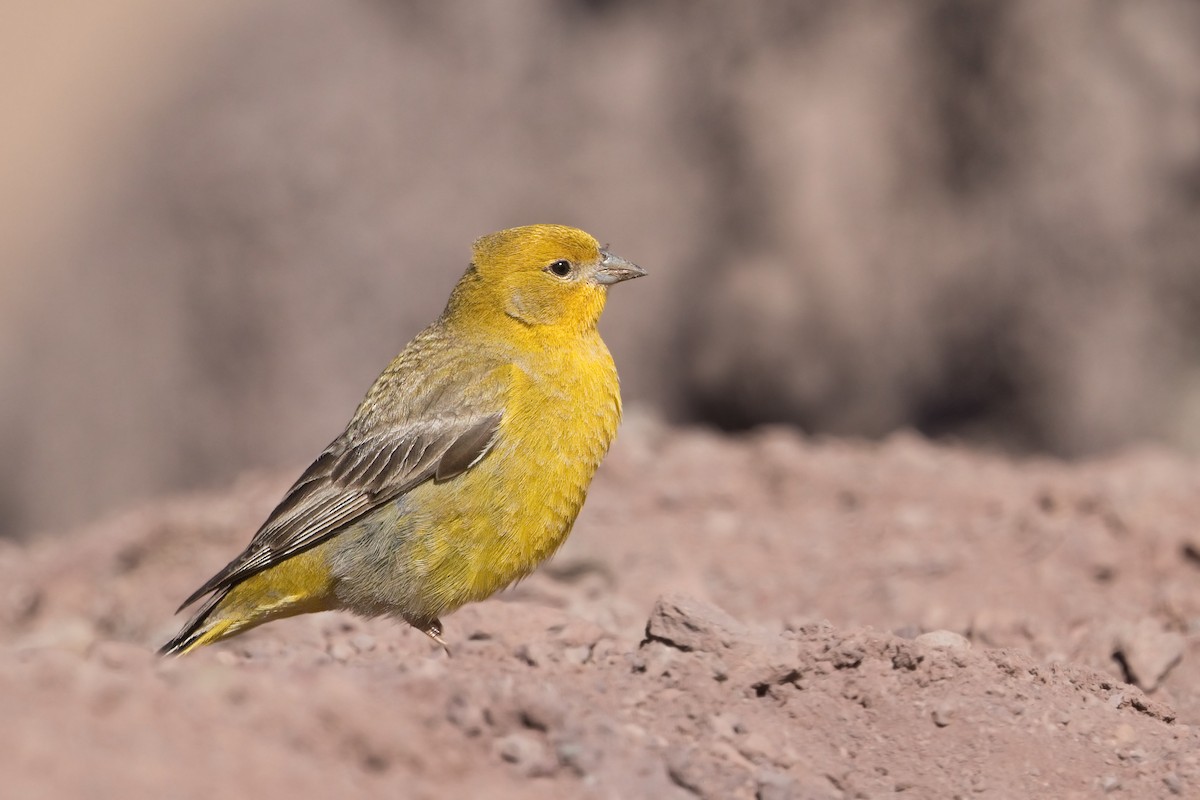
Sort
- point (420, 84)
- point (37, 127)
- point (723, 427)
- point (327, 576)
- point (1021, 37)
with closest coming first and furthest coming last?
point (327, 576) → point (1021, 37) → point (723, 427) → point (420, 84) → point (37, 127)

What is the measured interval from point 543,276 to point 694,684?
2.57m

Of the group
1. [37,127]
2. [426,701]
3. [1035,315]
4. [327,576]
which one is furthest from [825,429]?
[37,127]

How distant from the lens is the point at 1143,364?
10.8 meters

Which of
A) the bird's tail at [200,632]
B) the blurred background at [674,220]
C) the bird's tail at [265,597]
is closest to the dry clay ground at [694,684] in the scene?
the bird's tail at [265,597]

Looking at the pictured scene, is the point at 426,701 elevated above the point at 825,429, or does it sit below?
below

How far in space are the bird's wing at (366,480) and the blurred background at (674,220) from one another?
577 centimetres

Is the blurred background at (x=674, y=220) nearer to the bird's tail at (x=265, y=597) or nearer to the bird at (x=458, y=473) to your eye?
the bird at (x=458, y=473)

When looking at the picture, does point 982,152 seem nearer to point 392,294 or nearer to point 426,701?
point 392,294

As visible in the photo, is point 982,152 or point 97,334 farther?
point 97,334

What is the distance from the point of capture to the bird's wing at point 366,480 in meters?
5.59

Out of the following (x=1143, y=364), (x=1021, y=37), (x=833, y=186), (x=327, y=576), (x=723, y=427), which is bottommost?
(x=327, y=576)

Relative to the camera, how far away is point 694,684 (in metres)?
4.03

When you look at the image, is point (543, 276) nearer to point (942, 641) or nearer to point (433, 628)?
point (433, 628)

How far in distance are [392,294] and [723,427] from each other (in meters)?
3.01
